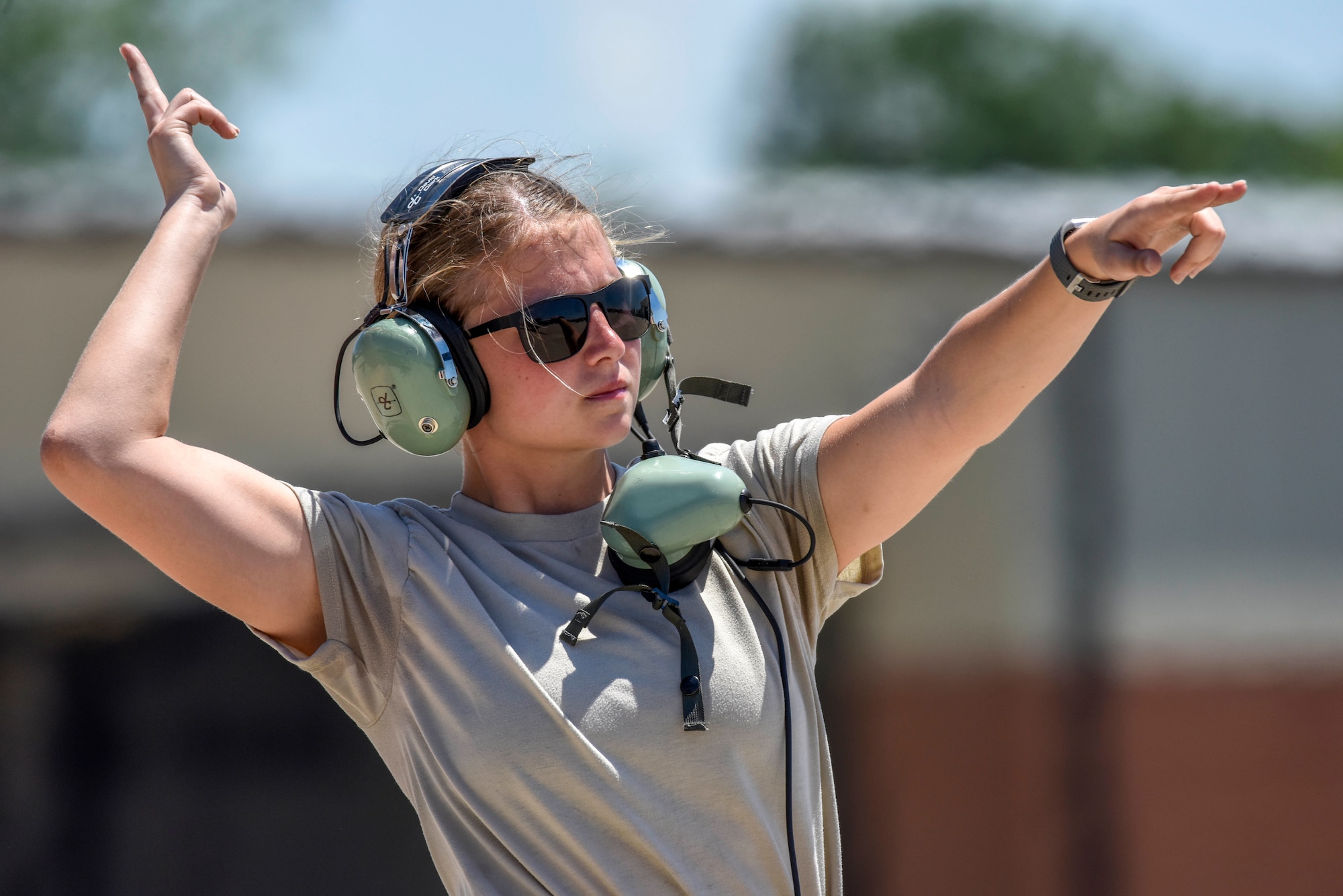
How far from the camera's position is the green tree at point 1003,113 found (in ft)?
117

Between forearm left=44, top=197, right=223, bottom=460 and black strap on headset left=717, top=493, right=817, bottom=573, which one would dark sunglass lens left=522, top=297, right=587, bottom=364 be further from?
forearm left=44, top=197, right=223, bottom=460

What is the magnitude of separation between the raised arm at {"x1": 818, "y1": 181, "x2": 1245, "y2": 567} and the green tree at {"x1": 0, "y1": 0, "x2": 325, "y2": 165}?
2308cm

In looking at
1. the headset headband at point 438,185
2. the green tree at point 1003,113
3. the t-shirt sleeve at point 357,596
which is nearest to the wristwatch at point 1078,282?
the headset headband at point 438,185

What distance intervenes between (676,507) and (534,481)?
0.26 m

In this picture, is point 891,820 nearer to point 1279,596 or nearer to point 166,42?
point 1279,596

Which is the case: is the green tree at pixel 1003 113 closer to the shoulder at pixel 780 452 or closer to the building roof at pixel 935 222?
the building roof at pixel 935 222

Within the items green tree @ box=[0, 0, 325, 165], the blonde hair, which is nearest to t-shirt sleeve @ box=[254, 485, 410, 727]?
the blonde hair

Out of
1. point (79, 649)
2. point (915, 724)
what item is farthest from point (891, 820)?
point (79, 649)

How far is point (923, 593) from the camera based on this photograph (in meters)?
5.45

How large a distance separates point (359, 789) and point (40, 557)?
1464mm

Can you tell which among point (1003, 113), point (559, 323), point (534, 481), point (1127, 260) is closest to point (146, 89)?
point (559, 323)

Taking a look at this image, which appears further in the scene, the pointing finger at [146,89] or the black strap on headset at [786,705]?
the pointing finger at [146,89]

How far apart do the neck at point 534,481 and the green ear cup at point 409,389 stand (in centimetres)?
8

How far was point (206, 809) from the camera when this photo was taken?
15.6ft
